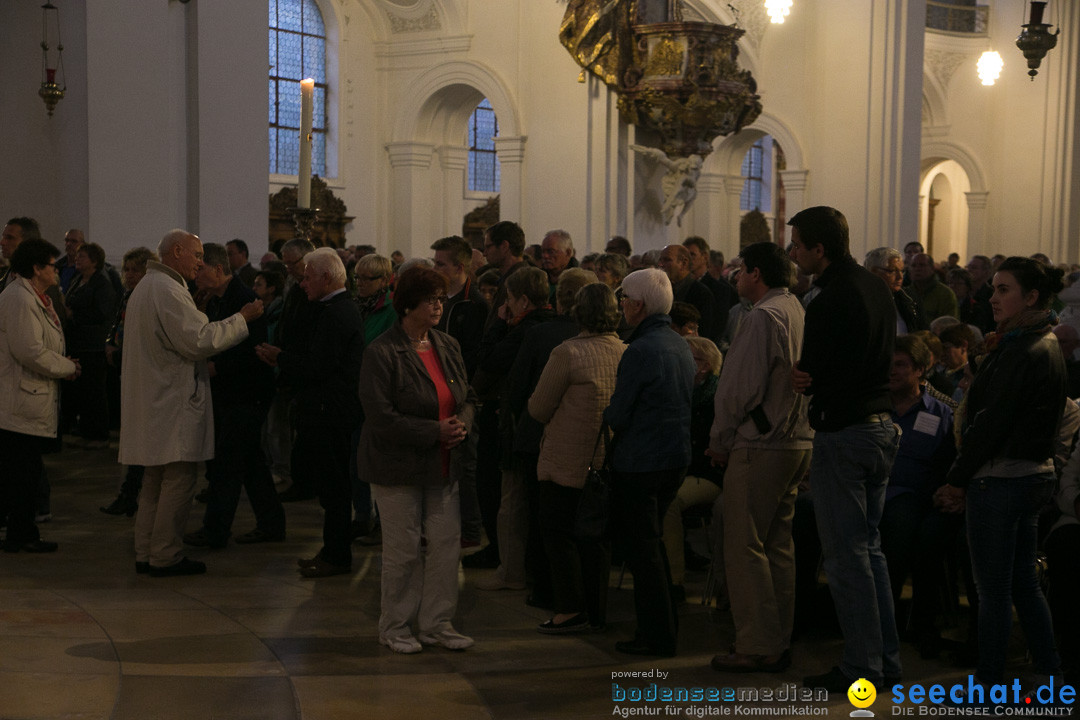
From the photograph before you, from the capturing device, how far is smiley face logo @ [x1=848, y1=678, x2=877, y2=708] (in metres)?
4.42

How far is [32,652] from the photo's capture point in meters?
4.86

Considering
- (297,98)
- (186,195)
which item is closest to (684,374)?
(186,195)

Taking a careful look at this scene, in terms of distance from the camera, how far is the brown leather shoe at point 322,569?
6.16 m

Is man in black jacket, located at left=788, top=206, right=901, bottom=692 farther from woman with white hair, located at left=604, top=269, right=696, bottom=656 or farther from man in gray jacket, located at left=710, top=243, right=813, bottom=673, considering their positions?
woman with white hair, located at left=604, top=269, right=696, bottom=656

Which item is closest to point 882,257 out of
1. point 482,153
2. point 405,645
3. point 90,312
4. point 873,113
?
point 405,645

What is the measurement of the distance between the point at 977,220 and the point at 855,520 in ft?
71.6

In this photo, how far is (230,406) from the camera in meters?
6.72

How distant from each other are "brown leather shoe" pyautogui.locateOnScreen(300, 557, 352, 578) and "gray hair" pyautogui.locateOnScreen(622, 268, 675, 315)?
2337mm

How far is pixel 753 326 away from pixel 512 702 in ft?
5.61

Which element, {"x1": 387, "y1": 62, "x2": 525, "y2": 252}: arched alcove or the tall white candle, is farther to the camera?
{"x1": 387, "y1": 62, "x2": 525, "y2": 252}: arched alcove

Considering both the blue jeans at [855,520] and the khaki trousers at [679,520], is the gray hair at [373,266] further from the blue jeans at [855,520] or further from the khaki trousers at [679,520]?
the blue jeans at [855,520]

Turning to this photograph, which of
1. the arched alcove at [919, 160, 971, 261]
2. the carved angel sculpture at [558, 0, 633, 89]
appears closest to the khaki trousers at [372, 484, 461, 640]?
the carved angel sculpture at [558, 0, 633, 89]

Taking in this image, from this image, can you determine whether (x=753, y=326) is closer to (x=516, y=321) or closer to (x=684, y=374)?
(x=684, y=374)

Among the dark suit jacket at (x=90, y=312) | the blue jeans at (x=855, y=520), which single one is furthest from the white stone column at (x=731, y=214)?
the blue jeans at (x=855, y=520)
